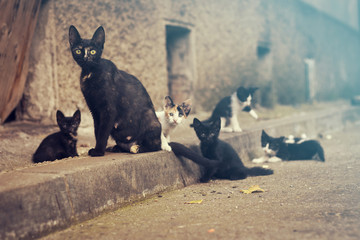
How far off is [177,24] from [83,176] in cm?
630

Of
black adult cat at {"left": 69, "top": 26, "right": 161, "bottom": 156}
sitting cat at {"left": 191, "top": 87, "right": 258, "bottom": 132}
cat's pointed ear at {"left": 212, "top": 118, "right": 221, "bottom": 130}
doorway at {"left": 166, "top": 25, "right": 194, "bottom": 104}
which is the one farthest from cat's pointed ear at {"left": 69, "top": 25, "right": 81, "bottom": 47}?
doorway at {"left": 166, "top": 25, "right": 194, "bottom": 104}

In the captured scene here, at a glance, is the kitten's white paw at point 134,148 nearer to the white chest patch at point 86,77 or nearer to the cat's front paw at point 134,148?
the cat's front paw at point 134,148

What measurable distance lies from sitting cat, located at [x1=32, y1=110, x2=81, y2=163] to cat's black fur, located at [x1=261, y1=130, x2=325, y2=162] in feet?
9.88

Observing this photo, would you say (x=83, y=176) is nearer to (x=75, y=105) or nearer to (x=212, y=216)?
(x=212, y=216)

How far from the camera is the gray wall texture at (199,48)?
242 inches

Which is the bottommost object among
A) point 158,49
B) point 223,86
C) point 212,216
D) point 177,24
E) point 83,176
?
point 212,216

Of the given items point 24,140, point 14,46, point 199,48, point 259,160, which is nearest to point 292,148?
point 259,160

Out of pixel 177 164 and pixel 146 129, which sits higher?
pixel 146 129

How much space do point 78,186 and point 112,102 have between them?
1154mm

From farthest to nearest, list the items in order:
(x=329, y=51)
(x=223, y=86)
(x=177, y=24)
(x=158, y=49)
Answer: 1. (x=329, y=51)
2. (x=223, y=86)
3. (x=177, y=24)
4. (x=158, y=49)

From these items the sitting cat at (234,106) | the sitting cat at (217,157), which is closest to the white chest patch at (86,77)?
the sitting cat at (217,157)

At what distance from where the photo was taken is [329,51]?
19969mm

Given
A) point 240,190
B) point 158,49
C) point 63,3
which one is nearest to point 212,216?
point 240,190

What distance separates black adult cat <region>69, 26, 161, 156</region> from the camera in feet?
13.2
